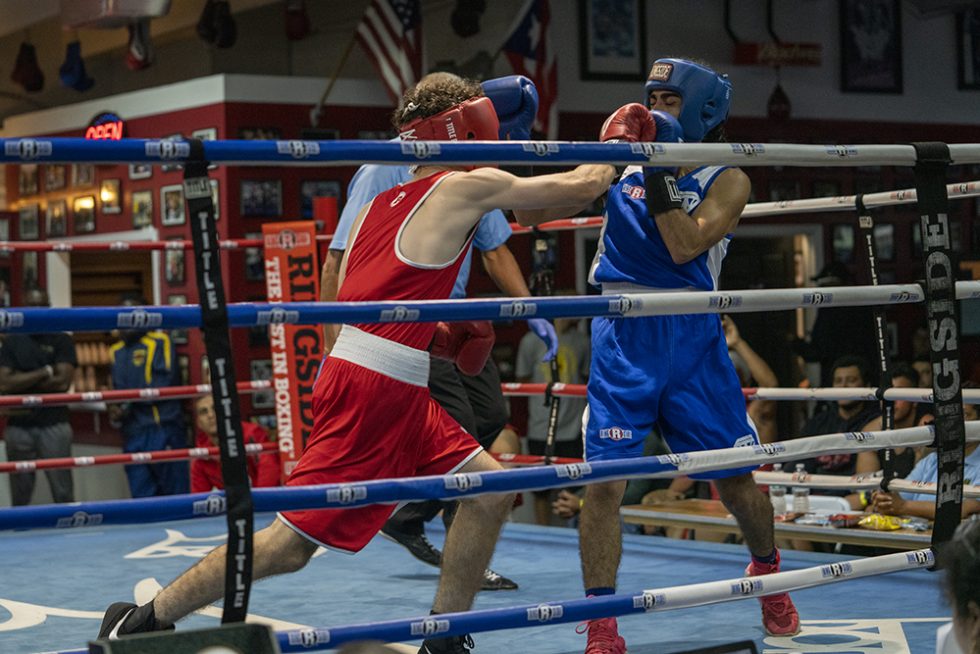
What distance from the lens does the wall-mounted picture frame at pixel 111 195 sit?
355 inches

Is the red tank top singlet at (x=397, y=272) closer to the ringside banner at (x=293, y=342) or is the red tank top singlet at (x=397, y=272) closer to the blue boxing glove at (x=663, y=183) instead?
the blue boxing glove at (x=663, y=183)

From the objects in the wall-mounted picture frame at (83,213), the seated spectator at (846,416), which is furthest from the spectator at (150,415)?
the seated spectator at (846,416)

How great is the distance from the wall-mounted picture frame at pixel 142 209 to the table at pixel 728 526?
196 inches

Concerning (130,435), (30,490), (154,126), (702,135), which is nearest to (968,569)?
(702,135)

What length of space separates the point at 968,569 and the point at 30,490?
256 inches

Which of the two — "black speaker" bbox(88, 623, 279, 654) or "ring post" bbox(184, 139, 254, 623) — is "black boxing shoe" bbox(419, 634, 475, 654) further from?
"black speaker" bbox(88, 623, 279, 654)

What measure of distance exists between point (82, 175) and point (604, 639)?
758cm

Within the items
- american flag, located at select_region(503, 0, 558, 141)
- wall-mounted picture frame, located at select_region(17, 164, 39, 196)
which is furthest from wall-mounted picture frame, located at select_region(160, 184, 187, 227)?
american flag, located at select_region(503, 0, 558, 141)

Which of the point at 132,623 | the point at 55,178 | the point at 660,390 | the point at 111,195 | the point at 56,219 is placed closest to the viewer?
the point at 132,623

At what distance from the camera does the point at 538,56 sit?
8133 millimetres

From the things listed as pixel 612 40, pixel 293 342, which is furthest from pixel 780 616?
pixel 612 40

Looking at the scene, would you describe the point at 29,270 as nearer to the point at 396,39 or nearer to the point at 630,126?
the point at 396,39

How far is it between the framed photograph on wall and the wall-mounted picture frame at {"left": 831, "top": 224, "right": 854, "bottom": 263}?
998 mm

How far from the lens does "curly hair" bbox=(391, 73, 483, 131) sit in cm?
246
